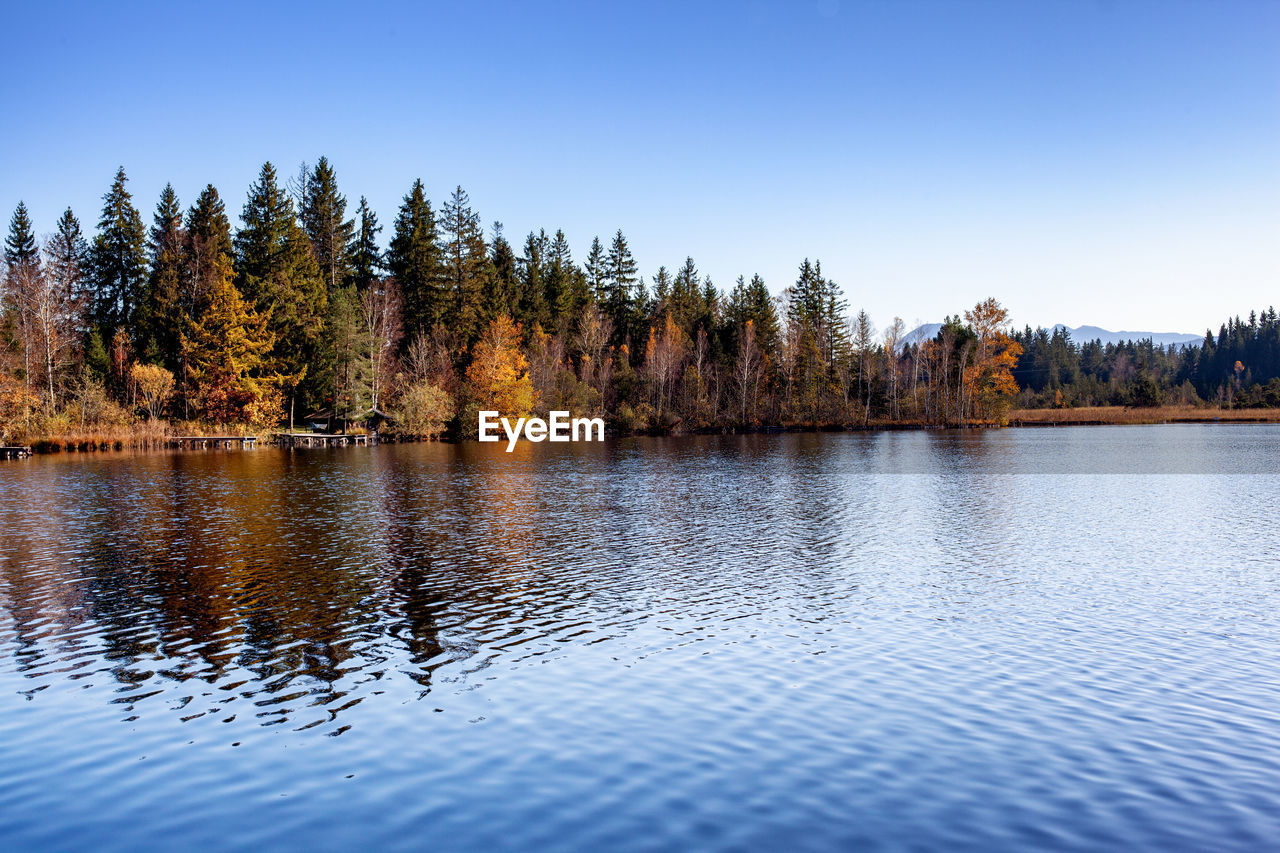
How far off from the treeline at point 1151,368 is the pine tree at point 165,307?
4925 inches

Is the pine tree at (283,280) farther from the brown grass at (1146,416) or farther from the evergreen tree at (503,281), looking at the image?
the brown grass at (1146,416)

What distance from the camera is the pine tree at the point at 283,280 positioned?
74750mm

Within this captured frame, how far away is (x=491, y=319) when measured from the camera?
9119cm

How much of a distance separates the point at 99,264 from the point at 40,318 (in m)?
20.2

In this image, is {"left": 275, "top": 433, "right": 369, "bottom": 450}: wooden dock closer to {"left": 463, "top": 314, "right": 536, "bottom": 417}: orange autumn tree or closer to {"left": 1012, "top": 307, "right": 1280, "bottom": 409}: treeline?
{"left": 463, "top": 314, "right": 536, "bottom": 417}: orange autumn tree

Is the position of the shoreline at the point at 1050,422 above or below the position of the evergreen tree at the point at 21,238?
below

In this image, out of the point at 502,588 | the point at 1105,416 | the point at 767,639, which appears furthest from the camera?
the point at 1105,416

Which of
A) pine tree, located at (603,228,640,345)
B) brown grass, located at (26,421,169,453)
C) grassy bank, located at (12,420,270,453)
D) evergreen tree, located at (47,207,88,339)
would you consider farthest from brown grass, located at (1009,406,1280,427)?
evergreen tree, located at (47,207,88,339)

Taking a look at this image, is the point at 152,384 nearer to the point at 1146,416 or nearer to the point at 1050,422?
the point at 1050,422

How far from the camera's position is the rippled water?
714 centimetres

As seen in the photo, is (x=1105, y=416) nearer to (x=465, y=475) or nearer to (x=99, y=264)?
(x=465, y=475)

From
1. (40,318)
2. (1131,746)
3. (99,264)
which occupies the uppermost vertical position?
(99,264)

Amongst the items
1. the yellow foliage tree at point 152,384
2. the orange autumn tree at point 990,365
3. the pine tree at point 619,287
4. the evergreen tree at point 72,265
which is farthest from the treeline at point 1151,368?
the evergreen tree at point 72,265

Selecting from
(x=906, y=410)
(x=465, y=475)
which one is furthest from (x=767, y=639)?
(x=906, y=410)
